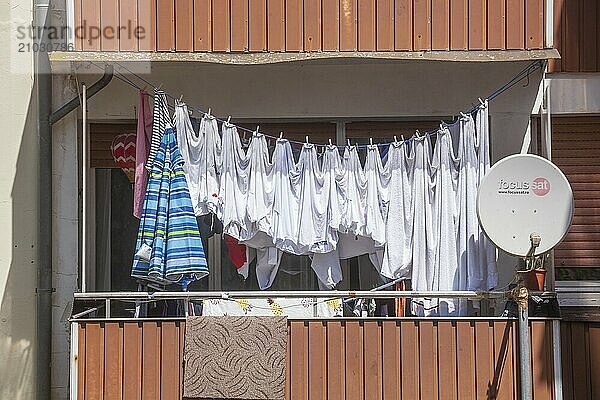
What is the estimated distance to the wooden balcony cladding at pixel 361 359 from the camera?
7398mm

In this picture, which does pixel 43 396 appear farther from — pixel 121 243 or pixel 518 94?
pixel 518 94

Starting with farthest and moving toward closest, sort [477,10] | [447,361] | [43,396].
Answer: [43,396] < [477,10] < [447,361]

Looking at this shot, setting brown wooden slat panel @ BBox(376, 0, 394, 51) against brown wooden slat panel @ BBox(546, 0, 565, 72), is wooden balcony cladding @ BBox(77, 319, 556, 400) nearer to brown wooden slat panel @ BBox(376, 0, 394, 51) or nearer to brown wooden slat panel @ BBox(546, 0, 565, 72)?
brown wooden slat panel @ BBox(376, 0, 394, 51)

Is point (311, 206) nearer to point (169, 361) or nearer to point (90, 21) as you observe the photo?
point (169, 361)

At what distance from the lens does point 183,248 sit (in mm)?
7617

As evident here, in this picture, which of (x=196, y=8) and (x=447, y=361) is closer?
(x=447, y=361)

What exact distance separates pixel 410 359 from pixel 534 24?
2987 mm

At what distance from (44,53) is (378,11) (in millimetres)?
3231

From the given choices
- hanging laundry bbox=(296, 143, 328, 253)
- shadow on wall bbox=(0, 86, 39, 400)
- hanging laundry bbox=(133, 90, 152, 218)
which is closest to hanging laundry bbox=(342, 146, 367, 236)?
hanging laundry bbox=(296, 143, 328, 253)

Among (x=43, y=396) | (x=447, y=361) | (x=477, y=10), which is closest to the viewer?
(x=447, y=361)

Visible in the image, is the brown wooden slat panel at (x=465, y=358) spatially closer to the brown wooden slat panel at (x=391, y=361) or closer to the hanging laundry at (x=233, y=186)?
the brown wooden slat panel at (x=391, y=361)

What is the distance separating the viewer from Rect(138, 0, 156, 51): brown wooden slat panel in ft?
25.9

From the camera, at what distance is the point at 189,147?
26.0 feet

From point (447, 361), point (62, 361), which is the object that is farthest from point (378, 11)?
point (62, 361)
